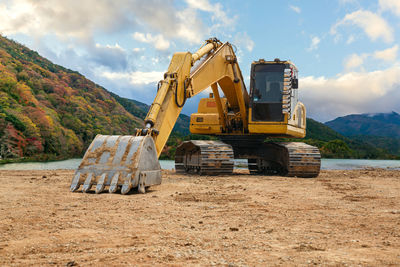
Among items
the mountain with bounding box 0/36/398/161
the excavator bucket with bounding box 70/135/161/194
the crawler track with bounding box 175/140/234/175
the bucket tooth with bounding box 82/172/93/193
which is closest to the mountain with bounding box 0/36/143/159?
the mountain with bounding box 0/36/398/161

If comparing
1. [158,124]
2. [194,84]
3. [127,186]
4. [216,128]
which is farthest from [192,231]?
[216,128]

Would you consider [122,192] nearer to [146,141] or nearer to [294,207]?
[146,141]

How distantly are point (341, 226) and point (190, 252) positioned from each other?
190 cm

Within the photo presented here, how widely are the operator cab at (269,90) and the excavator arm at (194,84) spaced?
67cm

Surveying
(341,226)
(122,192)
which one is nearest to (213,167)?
(122,192)

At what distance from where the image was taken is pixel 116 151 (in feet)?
22.4

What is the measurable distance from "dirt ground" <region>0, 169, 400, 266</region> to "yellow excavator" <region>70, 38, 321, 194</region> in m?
0.86

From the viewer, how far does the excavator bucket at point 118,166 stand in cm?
640

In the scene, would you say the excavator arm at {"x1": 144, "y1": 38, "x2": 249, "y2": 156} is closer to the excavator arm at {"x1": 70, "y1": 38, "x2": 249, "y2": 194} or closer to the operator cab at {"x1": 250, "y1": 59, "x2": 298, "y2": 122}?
the excavator arm at {"x1": 70, "y1": 38, "x2": 249, "y2": 194}

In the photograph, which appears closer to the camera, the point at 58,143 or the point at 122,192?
the point at 122,192

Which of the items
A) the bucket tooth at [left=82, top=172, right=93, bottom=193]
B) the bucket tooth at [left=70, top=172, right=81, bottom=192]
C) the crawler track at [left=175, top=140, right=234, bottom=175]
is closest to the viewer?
the bucket tooth at [left=82, top=172, right=93, bottom=193]

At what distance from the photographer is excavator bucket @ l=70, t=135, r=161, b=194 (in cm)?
640

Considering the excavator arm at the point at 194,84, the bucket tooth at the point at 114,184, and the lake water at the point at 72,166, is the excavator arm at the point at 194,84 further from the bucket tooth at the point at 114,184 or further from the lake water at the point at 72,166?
the lake water at the point at 72,166

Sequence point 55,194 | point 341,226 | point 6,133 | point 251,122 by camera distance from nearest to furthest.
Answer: point 341,226
point 55,194
point 251,122
point 6,133
